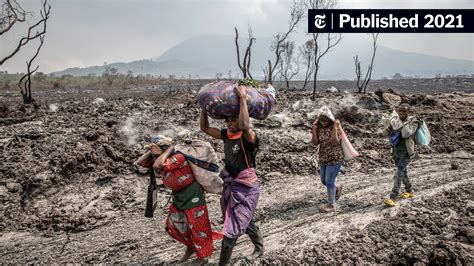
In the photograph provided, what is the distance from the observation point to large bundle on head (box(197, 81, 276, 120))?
3047mm

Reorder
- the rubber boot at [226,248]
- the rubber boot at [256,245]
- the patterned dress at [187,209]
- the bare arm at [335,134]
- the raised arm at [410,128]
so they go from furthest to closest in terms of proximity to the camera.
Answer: the raised arm at [410,128] < the bare arm at [335,134] < the rubber boot at [256,245] < the patterned dress at [187,209] < the rubber boot at [226,248]

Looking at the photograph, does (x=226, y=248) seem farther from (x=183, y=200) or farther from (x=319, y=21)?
(x=319, y=21)

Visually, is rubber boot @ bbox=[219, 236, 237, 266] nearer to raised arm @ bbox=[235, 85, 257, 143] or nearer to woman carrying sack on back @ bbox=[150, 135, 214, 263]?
woman carrying sack on back @ bbox=[150, 135, 214, 263]

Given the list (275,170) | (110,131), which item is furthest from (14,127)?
(275,170)

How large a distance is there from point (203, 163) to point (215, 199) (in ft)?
7.61

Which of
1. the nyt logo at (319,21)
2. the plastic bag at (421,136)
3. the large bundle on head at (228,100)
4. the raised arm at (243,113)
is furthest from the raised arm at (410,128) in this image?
the nyt logo at (319,21)

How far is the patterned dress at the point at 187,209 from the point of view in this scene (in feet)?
10.7

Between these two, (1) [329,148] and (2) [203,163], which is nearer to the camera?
(2) [203,163]

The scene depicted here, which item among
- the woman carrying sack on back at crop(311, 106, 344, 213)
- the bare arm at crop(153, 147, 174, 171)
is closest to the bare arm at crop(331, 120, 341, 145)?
the woman carrying sack on back at crop(311, 106, 344, 213)

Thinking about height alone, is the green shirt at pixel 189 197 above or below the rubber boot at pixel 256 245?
above

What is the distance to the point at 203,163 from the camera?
3.32m

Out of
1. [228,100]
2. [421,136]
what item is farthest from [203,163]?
[421,136]

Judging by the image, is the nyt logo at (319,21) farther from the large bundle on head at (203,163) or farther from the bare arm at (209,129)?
the large bundle on head at (203,163)

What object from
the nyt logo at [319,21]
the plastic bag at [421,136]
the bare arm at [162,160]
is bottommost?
the plastic bag at [421,136]
